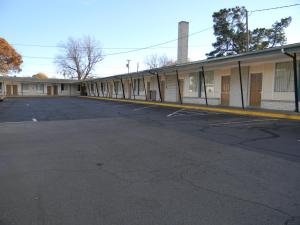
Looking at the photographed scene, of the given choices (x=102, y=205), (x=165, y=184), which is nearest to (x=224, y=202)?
(x=165, y=184)

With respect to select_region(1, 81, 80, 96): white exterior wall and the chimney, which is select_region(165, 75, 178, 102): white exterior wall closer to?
the chimney

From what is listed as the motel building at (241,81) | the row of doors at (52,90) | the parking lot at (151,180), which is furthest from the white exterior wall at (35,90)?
the parking lot at (151,180)

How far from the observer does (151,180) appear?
4.14 meters

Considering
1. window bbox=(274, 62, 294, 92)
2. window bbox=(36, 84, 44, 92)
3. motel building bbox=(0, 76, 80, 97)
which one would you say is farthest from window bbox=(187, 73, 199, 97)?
window bbox=(36, 84, 44, 92)

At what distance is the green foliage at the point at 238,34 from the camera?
33906 millimetres

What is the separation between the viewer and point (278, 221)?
2.85 meters

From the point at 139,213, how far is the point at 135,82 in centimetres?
2814

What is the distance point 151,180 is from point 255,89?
13.4 meters

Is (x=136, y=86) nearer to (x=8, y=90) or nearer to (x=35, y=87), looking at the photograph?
(x=35, y=87)

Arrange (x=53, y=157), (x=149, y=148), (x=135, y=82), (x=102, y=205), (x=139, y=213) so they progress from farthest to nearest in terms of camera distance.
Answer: (x=135, y=82)
(x=149, y=148)
(x=53, y=157)
(x=102, y=205)
(x=139, y=213)

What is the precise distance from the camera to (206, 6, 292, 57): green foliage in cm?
3391

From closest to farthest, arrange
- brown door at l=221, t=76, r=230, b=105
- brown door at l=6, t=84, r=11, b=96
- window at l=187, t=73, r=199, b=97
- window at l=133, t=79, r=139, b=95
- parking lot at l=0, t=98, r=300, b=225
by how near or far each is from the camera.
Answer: parking lot at l=0, t=98, r=300, b=225
brown door at l=221, t=76, r=230, b=105
window at l=187, t=73, r=199, b=97
window at l=133, t=79, r=139, b=95
brown door at l=6, t=84, r=11, b=96

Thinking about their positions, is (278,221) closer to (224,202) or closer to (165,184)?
(224,202)

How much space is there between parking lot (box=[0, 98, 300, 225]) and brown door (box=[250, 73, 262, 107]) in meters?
8.45
